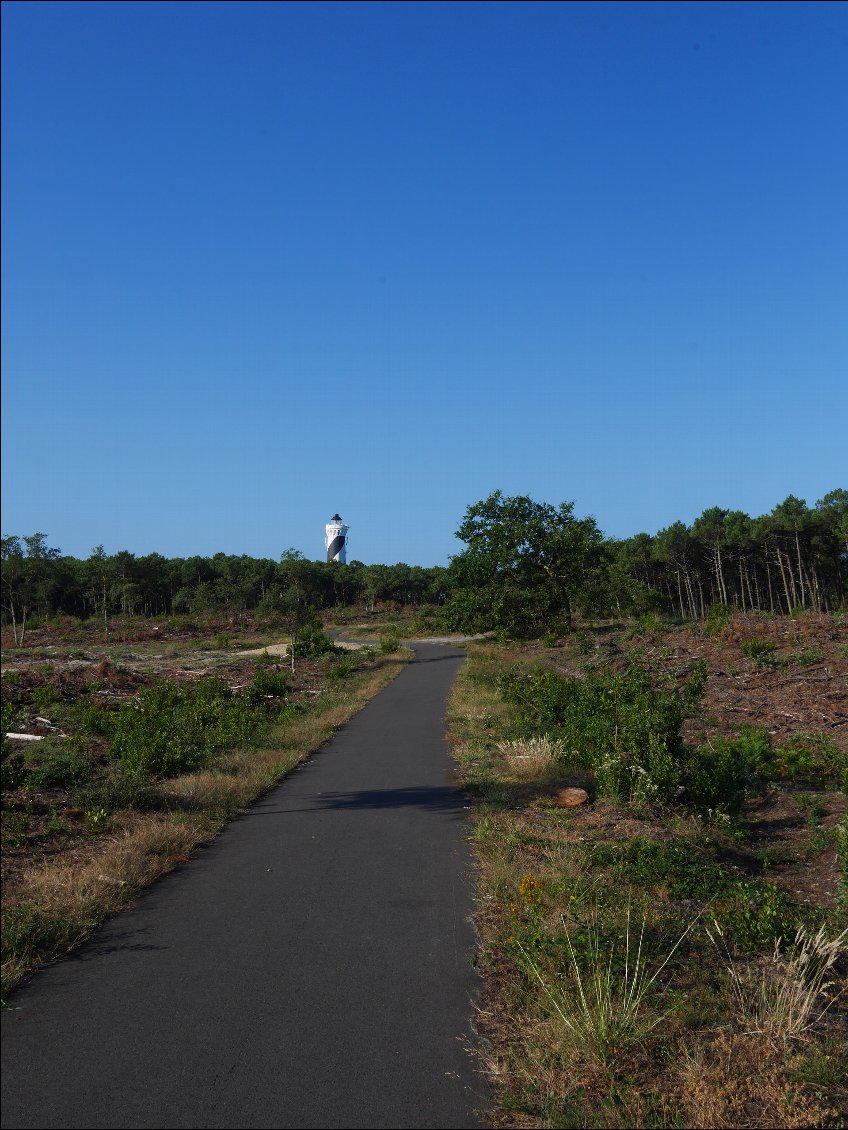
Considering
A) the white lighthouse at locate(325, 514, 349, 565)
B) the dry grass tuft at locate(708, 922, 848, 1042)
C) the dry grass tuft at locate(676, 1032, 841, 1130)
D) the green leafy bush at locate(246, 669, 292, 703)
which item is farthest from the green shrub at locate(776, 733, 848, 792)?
the white lighthouse at locate(325, 514, 349, 565)

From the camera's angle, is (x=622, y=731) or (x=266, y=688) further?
(x=266, y=688)

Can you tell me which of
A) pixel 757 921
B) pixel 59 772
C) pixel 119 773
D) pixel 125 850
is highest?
pixel 59 772

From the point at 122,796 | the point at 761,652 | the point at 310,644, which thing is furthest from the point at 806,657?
the point at 310,644

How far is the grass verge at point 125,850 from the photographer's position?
218 inches

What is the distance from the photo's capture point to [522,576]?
39281 millimetres

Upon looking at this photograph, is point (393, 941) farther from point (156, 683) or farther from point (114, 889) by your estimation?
point (156, 683)

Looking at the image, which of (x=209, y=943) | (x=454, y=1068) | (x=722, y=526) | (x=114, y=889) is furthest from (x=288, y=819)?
(x=722, y=526)

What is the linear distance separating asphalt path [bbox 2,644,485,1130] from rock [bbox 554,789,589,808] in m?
2.35

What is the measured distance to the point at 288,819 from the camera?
988 centimetres

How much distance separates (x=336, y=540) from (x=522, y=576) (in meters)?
67.4

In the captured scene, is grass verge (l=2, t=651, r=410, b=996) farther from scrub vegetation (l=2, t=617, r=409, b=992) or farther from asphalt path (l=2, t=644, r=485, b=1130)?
asphalt path (l=2, t=644, r=485, b=1130)

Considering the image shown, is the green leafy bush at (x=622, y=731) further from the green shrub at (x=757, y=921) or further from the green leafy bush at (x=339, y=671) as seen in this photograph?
the green leafy bush at (x=339, y=671)

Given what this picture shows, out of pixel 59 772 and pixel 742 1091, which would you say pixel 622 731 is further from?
pixel 59 772

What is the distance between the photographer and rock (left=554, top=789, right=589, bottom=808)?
34.3ft
